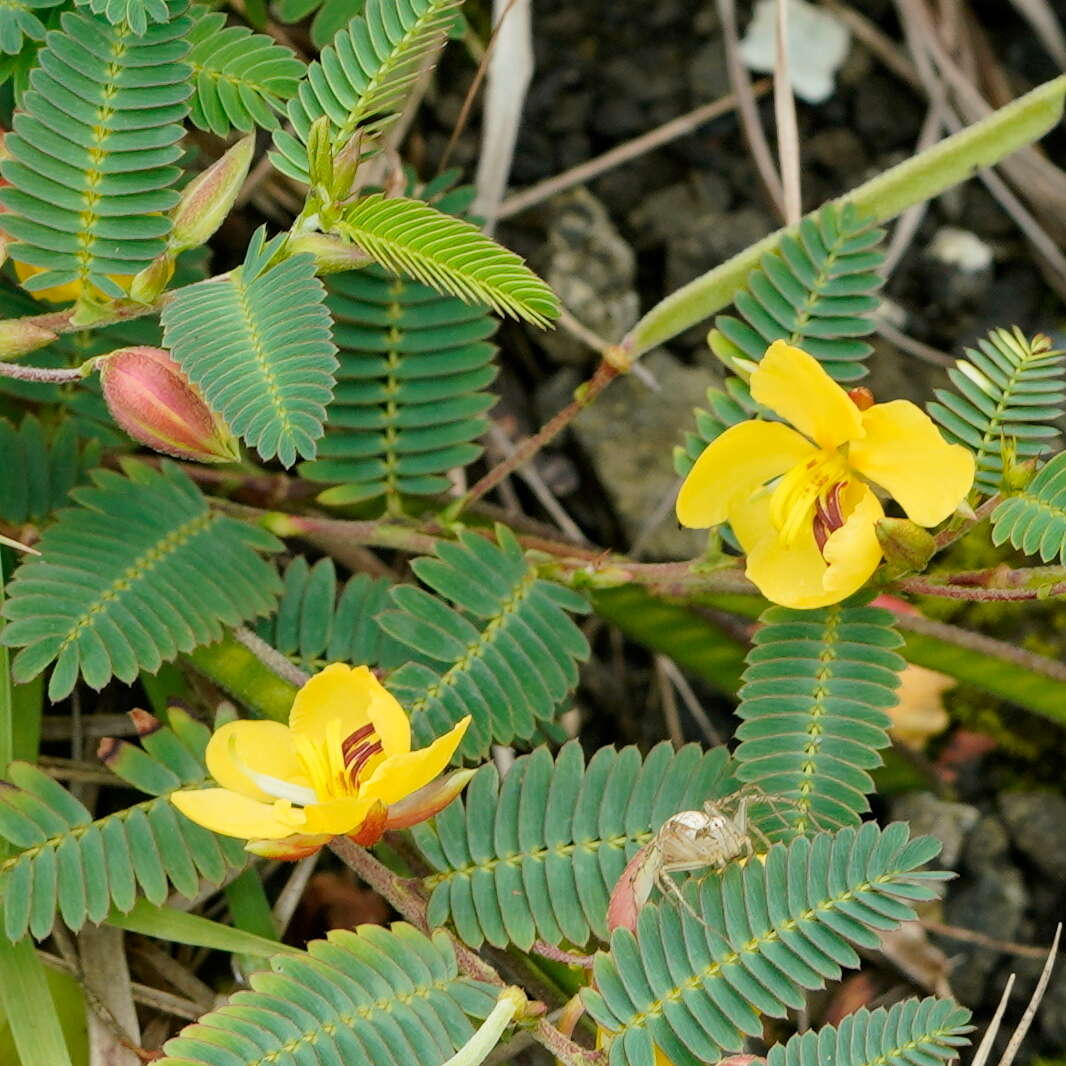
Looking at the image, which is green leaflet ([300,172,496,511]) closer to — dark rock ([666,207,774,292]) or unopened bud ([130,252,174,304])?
unopened bud ([130,252,174,304])

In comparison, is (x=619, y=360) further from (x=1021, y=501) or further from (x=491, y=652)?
(x=1021, y=501)

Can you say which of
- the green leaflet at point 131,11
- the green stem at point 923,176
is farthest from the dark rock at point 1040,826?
the green leaflet at point 131,11

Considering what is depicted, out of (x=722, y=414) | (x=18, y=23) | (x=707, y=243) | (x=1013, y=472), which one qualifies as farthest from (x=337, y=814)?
(x=707, y=243)

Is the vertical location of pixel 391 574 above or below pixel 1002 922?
above

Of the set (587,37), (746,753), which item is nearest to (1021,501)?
(746,753)

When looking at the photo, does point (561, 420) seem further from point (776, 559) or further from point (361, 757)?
point (361, 757)
